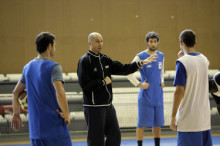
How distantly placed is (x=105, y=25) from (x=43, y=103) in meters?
6.47

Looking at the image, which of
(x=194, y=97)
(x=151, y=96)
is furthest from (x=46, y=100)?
(x=151, y=96)

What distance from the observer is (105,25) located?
9680 millimetres

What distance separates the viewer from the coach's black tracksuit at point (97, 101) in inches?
179

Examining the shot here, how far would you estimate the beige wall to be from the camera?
30.6ft

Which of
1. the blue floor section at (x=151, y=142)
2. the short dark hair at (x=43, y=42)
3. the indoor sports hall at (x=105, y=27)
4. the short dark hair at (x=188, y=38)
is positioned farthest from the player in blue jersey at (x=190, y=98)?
the indoor sports hall at (x=105, y=27)

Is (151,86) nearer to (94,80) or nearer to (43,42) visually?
(94,80)

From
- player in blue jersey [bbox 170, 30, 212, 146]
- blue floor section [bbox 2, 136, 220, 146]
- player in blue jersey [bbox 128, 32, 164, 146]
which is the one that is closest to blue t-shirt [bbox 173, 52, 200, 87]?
player in blue jersey [bbox 170, 30, 212, 146]

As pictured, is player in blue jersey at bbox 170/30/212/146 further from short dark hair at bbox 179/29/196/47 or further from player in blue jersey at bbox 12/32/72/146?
player in blue jersey at bbox 12/32/72/146

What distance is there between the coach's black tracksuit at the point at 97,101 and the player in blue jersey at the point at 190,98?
1.15 m

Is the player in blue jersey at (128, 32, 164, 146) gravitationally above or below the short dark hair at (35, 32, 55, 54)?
below

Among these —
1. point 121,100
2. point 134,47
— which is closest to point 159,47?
point 134,47

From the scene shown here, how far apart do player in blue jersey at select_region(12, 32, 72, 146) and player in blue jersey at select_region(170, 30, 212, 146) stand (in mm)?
1159

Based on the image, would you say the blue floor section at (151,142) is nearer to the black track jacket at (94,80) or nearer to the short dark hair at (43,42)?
the black track jacket at (94,80)

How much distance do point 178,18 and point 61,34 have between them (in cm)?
332
